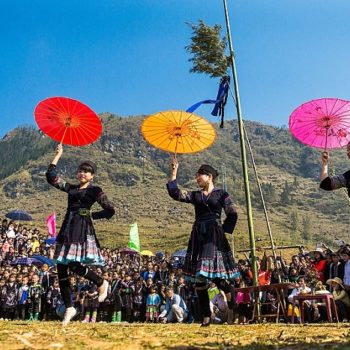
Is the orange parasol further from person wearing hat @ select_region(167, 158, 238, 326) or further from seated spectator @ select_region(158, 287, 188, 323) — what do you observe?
seated spectator @ select_region(158, 287, 188, 323)

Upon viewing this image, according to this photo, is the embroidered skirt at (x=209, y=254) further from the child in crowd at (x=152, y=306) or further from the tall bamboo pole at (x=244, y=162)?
the child in crowd at (x=152, y=306)

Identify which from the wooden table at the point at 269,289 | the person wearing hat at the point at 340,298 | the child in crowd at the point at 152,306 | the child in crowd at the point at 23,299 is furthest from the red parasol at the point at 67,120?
the child in crowd at the point at 23,299

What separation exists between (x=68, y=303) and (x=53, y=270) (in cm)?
1514

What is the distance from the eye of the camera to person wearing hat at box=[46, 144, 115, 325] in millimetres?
7531

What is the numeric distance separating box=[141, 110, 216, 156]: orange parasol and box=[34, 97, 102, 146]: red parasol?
107 centimetres

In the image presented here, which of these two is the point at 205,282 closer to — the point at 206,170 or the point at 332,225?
the point at 206,170

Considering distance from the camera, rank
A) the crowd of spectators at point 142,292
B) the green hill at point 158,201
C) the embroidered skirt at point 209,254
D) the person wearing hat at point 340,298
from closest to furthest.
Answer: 1. the embroidered skirt at point 209,254
2. the person wearing hat at point 340,298
3. the crowd of spectators at point 142,292
4. the green hill at point 158,201

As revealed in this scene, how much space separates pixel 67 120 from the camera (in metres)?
8.71

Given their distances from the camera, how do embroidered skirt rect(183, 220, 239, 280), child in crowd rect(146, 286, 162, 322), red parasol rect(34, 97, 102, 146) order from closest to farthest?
1. embroidered skirt rect(183, 220, 239, 280)
2. red parasol rect(34, 97, 102, 146)
3. child in crowd rect(146, 286, 162, 322)

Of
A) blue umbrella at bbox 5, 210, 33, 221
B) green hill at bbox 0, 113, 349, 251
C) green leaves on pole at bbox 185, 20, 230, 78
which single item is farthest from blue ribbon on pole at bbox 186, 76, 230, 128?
green hill at bbox 0, 113, 349, 251

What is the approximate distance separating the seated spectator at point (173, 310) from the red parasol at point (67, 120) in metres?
8.07

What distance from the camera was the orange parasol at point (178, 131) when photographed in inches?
358

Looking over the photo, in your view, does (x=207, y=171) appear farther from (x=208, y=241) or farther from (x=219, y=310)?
(x=219, y=310)

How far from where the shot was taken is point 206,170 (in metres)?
7.86
